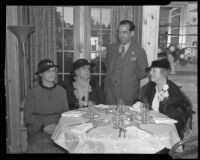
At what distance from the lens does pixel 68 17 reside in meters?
3.50

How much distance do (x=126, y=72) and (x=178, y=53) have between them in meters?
0.84

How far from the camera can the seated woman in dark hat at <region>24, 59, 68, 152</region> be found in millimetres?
2125

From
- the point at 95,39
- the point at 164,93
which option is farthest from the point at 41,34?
the point at 164,93

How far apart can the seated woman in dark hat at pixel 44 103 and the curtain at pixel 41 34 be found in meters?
1.19

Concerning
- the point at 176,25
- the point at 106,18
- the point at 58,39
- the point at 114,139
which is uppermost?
the point at 106,18

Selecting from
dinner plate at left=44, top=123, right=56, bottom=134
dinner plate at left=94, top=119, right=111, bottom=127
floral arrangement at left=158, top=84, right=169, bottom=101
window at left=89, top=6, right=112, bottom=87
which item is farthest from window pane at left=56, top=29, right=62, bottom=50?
dinner plate at left=94, top=119, right=111, bottom=127

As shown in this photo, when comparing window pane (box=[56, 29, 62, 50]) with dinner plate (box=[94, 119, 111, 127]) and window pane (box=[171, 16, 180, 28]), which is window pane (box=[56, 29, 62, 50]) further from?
dinner plate (box=[94, 119, 111, 127])

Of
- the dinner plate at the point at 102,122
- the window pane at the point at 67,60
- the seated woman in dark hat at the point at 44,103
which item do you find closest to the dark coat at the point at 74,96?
the seated woman in dark hat at the point at 44,103

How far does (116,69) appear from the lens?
2.71m

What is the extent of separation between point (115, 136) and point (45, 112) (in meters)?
0.89

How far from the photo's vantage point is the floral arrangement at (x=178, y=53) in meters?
3.13

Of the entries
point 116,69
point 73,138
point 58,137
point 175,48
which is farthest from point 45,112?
point 175,48

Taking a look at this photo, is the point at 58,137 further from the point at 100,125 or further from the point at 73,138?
the point at 100,125

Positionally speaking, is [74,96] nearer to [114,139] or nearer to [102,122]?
[102,122]
